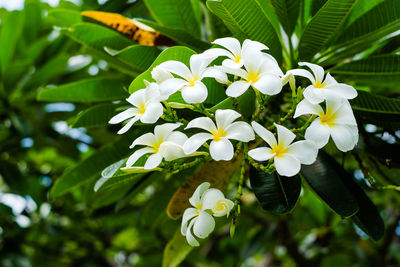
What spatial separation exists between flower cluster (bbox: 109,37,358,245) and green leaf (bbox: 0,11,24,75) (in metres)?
1.26

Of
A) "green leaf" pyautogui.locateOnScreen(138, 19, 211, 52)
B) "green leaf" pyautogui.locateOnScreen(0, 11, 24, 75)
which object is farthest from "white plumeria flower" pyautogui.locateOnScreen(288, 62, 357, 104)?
"green leaf" pyautogui.locateOnScreen(0, 11, 24, 75)

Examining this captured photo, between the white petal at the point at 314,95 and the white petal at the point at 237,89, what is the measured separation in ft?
0.32

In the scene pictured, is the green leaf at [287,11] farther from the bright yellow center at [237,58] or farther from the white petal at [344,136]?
the white petal at [344,136]

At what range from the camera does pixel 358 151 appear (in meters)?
1.14

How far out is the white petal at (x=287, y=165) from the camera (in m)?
0.69

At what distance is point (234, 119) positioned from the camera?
0.76 m

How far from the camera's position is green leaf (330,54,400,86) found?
1.09 m

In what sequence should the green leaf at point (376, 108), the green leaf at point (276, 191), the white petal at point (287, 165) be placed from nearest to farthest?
the white petal at point (287, 165) < the green leaf at point (276, 191) < the green leaf at point (376, 108)

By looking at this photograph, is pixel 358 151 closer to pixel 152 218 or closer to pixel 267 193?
pixel 267 193

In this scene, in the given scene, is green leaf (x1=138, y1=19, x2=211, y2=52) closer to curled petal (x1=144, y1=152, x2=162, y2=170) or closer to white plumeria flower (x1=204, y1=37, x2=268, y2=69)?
white plumeria flower (x1=204, y1=37, x2=268, y2=69)

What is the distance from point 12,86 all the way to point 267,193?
1.40 meters

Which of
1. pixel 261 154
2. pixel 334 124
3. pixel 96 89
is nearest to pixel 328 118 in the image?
pixel 334 124

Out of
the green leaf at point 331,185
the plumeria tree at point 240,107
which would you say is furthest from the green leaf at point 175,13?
the green leaf at point 331,185

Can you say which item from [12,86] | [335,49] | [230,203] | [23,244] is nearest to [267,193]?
[230,203]
